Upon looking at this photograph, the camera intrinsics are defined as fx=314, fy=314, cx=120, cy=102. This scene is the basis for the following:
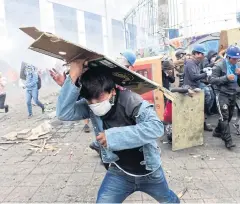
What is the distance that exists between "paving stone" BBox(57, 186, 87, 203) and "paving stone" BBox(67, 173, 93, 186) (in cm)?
12

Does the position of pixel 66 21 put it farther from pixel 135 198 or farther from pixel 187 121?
pixel 135 198

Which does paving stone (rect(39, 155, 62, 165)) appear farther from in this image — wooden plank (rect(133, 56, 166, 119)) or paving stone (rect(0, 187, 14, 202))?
wooden plank (rect(133, 56, 166, 119))

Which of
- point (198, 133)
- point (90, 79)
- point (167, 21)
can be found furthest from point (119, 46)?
point (90, 79)

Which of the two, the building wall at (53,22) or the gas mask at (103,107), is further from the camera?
the building wall at (53,22)

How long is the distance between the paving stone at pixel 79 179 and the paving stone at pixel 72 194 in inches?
4.9

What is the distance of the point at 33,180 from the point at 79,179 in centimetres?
60

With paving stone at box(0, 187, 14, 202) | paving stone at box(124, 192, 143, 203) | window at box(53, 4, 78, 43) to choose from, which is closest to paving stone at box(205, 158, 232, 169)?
paving stone at box(124, 192, 143, 203)

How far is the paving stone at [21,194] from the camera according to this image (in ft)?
11.5

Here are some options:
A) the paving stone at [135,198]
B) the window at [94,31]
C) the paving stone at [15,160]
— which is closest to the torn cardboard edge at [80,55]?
the paving stone at [135,198]

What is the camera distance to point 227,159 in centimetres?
456

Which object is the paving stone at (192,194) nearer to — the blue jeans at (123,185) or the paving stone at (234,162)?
the paving stone at (234,162)

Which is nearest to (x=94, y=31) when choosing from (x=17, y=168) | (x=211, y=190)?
(x=17, y=168)

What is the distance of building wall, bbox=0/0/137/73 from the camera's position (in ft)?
98.2

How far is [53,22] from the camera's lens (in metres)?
34.7
